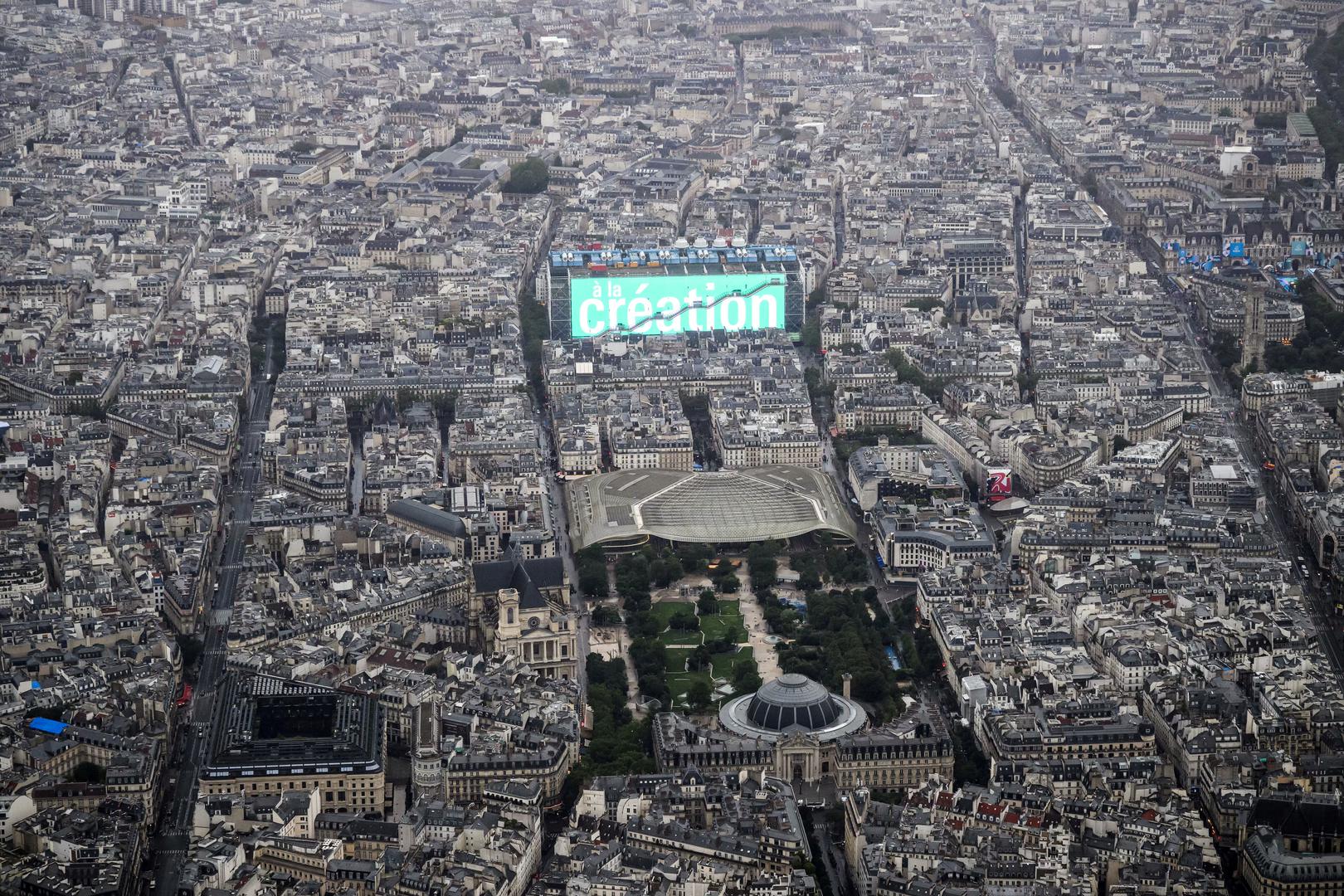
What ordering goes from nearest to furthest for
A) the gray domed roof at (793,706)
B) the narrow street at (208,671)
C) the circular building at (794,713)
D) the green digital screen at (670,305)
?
the narrow street at (208,671) → the circular building at (794,713) → the gray domed roof at (793,706) → the green digital screen at (670,305)

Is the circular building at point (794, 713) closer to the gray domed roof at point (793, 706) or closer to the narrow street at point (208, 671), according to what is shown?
the gray domed roof at point (793, 706)

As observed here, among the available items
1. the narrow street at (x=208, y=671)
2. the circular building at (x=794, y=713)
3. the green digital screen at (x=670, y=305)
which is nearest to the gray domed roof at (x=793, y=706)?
the circular building at (x=794, y=713)

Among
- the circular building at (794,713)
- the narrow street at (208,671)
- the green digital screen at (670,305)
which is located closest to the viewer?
the narrow street at (208,671)

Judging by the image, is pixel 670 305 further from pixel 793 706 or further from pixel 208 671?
pixel 793 706

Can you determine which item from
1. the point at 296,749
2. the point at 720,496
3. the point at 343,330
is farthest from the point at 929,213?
the point at 296,749

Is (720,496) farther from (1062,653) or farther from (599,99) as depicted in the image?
(599,99)

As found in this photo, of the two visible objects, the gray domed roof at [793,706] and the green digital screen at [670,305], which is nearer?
the gray domed roof at [793,706]

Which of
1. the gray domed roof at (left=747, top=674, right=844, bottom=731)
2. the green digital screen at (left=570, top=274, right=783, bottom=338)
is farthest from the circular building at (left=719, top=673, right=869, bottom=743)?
the green digital screen at (left=570, top=274, right=783, bottom=338)
